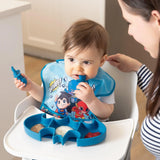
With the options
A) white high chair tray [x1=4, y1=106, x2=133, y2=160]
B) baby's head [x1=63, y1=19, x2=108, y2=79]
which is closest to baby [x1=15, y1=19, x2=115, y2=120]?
baby's head [x1=63, y1=19, x2=108, y2=79]

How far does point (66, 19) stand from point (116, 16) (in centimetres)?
43

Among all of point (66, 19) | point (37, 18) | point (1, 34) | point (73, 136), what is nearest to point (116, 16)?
point (66, 19)

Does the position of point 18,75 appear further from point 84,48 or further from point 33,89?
point 84,48

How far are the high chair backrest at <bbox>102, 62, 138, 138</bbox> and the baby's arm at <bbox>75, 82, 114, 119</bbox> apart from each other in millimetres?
100

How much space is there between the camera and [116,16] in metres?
2.46

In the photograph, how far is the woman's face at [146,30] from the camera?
2.89ft

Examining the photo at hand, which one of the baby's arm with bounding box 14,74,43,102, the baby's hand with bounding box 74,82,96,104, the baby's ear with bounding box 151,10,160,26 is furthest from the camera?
the baby's arm with bounding box 14,74,43,102

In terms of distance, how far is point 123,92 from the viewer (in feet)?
4.16

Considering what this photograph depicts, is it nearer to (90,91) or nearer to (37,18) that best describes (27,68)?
(37,18)

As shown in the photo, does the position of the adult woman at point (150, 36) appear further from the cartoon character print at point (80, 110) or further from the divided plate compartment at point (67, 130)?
the cartoon character print at point (80, 110)

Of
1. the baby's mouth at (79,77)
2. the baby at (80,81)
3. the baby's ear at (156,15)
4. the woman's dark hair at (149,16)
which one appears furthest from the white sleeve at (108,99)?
the baby's ear at (156,15)

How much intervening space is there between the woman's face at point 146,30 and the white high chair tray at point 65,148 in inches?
11.5

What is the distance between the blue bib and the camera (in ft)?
3.90

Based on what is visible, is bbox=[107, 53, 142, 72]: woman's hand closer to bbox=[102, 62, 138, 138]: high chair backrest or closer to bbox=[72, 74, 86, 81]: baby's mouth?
bbox=[102, 62, 138, 138]: high chair backrest
